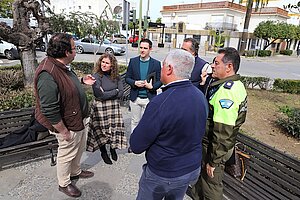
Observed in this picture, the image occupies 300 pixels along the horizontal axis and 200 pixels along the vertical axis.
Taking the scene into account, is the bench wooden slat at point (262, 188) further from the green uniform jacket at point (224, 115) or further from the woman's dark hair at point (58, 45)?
the woman's dark hair at point (58, 45)

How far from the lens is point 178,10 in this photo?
44344 mm

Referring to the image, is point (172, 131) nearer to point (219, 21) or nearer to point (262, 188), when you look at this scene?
Result: point (262, 188)

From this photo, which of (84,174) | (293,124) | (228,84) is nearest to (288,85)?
(293,124)

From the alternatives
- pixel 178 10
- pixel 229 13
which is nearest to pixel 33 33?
pixel 229 13

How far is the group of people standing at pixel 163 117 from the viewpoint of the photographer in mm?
1593

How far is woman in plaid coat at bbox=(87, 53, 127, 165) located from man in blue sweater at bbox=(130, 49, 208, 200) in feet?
5.37

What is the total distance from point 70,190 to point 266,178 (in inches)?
88.9

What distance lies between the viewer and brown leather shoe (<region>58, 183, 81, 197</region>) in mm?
2760

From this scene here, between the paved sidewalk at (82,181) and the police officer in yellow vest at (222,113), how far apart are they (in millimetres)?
926

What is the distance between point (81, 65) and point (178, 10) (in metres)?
38.0

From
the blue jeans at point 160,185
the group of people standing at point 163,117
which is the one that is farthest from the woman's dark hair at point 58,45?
the blue jeans at point 160,185

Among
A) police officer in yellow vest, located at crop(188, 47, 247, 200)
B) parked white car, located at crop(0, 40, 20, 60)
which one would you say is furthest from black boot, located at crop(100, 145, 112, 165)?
parked white car, located at crop(0, 40, 20, 60)

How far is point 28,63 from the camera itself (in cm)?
620

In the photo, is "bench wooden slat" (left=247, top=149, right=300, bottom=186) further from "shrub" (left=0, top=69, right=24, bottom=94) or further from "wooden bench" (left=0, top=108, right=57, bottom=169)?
"shrub" (left=0, top=69, right=24, bottom=94)
